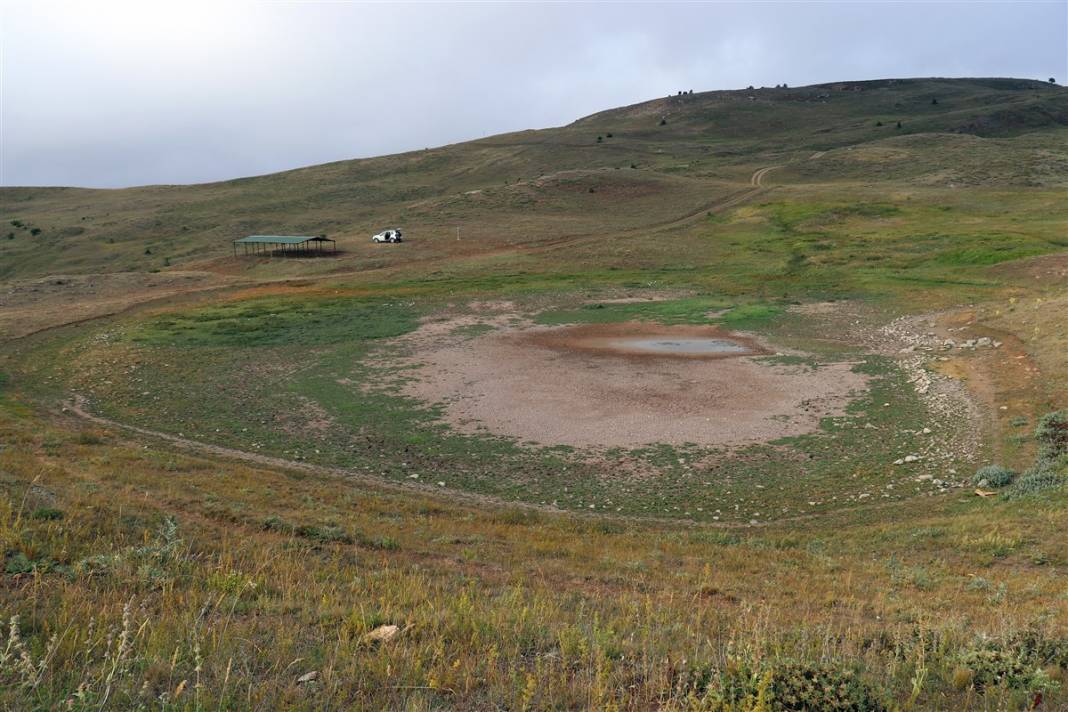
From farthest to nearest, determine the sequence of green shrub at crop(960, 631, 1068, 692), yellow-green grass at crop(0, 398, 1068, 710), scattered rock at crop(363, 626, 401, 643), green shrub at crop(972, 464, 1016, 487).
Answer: green shrub at crop(972, 464, 1016, 487)
scattered rock at crop(363, 626, 401, 643)
green shrub at crop(960, 631, 1068, 692)
yellow-green grass at crop(0, 398, 1068, 710)

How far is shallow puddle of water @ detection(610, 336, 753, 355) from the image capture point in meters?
29.7

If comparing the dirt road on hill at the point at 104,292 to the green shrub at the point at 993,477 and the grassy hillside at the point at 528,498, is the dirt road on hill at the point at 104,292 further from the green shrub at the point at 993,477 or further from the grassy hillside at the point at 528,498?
the green shrub at the point at 993,477

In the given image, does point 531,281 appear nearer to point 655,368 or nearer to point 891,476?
point 655,368

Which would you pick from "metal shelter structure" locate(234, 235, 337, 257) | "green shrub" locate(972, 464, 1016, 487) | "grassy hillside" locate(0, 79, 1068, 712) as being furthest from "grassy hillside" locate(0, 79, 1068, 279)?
"green shrub" locate(972, 464, 1016, 487)

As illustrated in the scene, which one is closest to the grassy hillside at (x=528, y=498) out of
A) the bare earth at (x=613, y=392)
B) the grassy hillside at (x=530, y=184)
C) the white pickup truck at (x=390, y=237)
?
the bare earth at (x=613, y=392)

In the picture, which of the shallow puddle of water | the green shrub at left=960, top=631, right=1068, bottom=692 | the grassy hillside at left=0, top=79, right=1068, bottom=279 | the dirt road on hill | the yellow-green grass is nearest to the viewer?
the yellow-green grass

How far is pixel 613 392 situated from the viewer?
23.8m

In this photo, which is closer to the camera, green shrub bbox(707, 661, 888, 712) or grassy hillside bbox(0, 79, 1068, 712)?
green shrub bbox(707, 661, 888, 712)

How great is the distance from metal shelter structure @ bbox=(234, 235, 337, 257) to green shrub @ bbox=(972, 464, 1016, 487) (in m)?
54.4

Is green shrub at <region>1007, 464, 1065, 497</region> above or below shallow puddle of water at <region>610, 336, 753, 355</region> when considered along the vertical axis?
below

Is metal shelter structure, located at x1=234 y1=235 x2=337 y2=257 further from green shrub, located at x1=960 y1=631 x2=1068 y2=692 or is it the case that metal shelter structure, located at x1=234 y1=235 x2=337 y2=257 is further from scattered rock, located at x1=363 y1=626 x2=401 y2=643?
green shrub, located at x1=960 y1=631 x2=1068 y2=692

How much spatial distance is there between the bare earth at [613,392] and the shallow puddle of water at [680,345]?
78cm

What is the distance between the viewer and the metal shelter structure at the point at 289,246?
60312 mm

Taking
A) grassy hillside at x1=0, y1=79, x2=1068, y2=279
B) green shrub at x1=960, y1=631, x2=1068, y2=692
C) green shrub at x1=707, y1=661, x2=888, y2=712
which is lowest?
green shrub at x1=960, y1=631, x2=1068, y2=692
